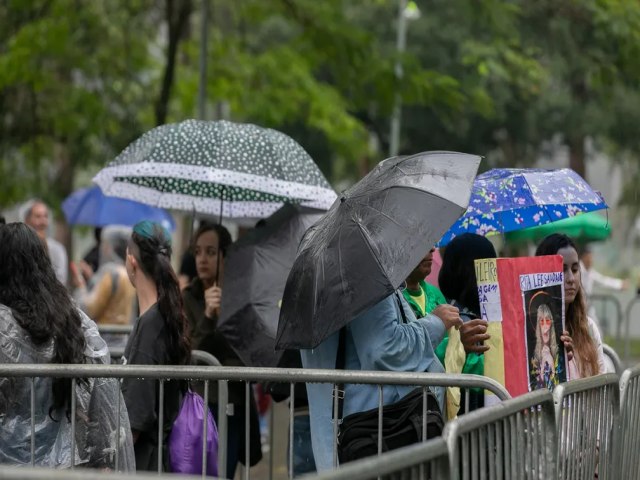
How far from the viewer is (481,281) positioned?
597cm

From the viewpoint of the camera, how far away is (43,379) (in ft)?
18.5

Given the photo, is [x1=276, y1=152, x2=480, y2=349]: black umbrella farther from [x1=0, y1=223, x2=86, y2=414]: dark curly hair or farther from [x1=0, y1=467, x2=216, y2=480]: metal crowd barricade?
[x1=0, y1=467, x2=216, y2=480]: metal crowd barricade

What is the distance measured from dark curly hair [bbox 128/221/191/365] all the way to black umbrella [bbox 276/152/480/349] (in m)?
0.97

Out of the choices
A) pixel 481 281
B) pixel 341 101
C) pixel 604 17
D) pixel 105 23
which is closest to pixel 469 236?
pixel 481 281

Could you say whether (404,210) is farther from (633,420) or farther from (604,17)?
(604,17)

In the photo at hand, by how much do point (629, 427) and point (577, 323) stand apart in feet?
2.91

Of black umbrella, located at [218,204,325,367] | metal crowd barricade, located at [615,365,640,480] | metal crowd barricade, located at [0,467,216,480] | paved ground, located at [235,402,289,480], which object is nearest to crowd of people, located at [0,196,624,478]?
metal crowd barricade, located at [615,365,640,480]

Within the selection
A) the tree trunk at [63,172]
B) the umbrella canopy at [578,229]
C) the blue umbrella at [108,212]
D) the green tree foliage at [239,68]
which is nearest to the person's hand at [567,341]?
the umbrella canopy at [578,229]

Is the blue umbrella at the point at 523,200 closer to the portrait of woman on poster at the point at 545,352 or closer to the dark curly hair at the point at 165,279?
the portrait of woman on poster at the point at 545,352

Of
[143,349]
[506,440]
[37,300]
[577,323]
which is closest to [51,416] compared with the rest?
[37,300]

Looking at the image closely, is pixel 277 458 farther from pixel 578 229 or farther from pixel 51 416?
pixel 578 229

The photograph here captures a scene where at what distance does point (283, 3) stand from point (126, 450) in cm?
1019

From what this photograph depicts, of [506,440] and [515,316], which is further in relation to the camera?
[515,316]

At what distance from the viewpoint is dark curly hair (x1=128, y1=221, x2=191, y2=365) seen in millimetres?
6699
